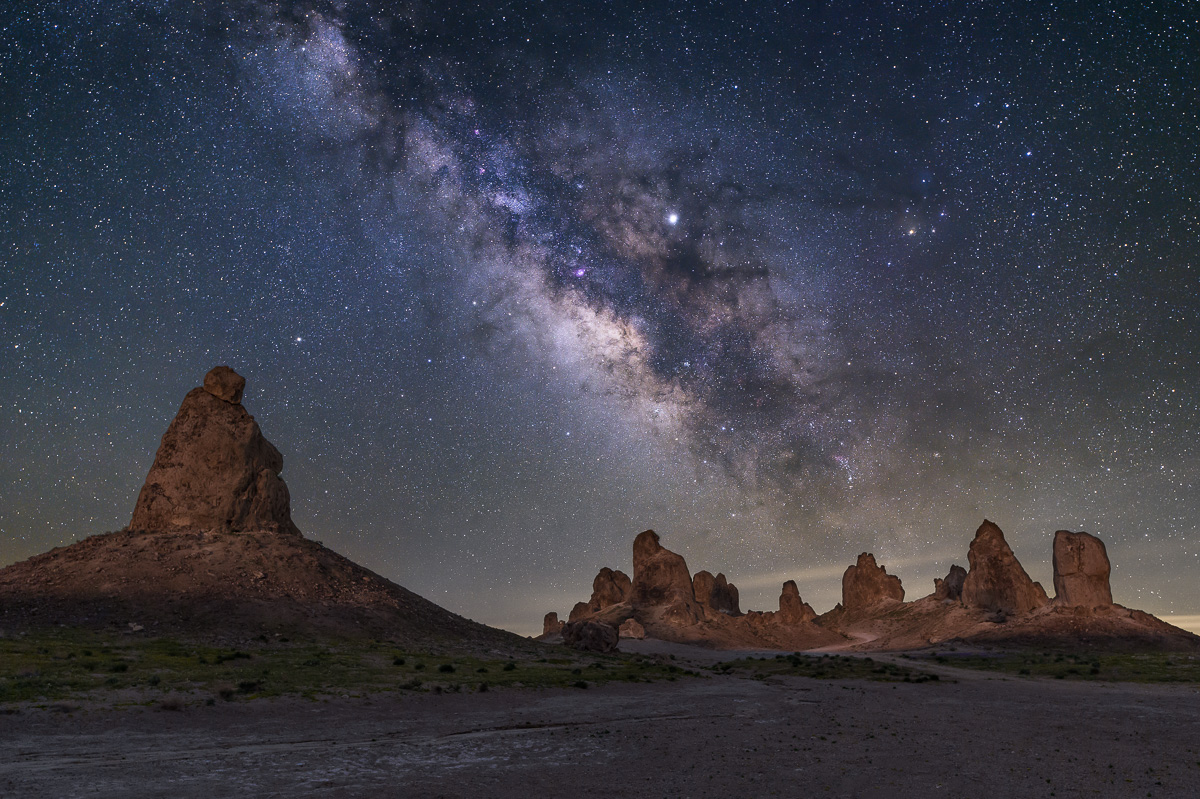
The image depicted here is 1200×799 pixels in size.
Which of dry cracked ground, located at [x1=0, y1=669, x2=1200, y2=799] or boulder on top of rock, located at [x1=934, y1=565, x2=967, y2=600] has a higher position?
boulder on top of rock, located at [x1=934, y1=565, x2=967, y2=600]

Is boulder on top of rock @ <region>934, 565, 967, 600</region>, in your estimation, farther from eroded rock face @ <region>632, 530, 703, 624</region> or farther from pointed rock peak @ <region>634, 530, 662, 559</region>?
pointed rock peak @ <region>634, 530, 662, 559</region>

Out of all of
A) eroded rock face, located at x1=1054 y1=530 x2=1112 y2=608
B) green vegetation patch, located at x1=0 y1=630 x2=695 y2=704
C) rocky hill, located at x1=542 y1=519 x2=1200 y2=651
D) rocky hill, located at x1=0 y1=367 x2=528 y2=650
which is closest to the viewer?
A: green vegetation patch, located at x1=0 y1=630 x2=695 y2=704

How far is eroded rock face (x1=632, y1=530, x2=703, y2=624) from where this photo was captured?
97750 mm

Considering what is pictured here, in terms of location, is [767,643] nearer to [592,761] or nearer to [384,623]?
[384,623]

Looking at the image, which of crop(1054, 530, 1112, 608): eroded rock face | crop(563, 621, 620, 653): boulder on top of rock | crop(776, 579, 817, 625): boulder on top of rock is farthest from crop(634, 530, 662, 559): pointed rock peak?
crop(563, 621, 620, 653): boulder on top of rock

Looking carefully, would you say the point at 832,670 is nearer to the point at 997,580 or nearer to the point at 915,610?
the point at 997,580

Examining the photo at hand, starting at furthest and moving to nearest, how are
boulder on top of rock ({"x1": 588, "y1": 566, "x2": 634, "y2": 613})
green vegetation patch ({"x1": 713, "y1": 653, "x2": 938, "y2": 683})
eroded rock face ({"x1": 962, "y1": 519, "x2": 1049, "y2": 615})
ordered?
boulder on top of rock ({"x1": 588, "y1": 566, "x2": 634, "y2": 613}) → eroded rock face ({"x1": 962, "y1": 519, "x2": 1049, "y2": 615}) → green vegetation patch ({"x1": 713, "y1": 653, "x2": 938, "y2": 683})

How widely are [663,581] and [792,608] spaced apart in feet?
144

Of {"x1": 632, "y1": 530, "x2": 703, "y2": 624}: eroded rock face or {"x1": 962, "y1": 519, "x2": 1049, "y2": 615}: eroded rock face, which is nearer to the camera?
{"x1": 962, "y1": 519, "x2": 1049, "y2": 615}: eroded rock face

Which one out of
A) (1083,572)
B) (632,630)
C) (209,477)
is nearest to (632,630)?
(632,630)

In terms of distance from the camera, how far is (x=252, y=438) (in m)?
52.0

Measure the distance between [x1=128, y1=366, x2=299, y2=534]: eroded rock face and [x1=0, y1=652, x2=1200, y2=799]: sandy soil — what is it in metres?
32.6

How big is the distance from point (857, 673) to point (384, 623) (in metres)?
30.3

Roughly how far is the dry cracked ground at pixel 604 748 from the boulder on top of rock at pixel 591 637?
22.3 meters
